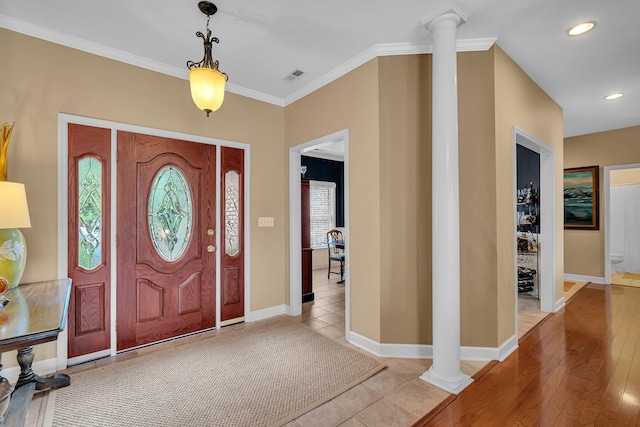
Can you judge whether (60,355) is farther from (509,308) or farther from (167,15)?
(509,308)

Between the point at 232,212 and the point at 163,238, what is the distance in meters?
0.81

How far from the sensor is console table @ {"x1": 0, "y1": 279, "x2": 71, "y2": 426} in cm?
136

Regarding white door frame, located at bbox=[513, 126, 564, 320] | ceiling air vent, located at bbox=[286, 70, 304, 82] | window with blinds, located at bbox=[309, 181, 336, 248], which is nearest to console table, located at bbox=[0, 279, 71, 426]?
ceiling air vent, located at bbox=[286, 70, 304, 82]

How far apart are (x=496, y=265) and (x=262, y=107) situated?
319 cm

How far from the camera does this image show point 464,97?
2676 millimetres

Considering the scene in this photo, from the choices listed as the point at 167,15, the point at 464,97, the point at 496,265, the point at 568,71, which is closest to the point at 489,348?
the point at 496,265

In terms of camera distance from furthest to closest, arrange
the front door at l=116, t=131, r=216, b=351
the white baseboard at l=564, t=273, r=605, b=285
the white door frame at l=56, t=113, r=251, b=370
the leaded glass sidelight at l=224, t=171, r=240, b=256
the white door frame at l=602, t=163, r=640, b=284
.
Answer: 1. the white baseboard at l=564, t=273, r=605, b=285
2. the white door frame at l=602, t=163, r=640, b=284
3. the leaded glass sidelight at l=224, t=171, r=240, b=256
4. the front door at l=116, t=131, r=216, b=351
5. the white door frame at l=56, t=113, r=251, b=370

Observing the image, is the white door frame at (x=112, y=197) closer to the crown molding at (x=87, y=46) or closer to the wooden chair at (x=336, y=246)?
the crown molding at (x=87, y=46)

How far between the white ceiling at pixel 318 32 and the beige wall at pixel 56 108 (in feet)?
0.47

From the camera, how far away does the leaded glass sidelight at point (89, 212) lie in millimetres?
2688

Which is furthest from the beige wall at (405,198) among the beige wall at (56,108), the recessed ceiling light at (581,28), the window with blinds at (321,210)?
the window with blinds at (321,210)

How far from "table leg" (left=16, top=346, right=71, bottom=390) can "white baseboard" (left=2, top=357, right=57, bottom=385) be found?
0.26 m

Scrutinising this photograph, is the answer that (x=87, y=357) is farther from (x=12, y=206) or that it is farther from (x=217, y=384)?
(x=12, y=206)

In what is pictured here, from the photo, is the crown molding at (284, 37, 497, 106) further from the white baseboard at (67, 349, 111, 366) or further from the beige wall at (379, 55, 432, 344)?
the white baseboard at (67, 349, 111, 366)
